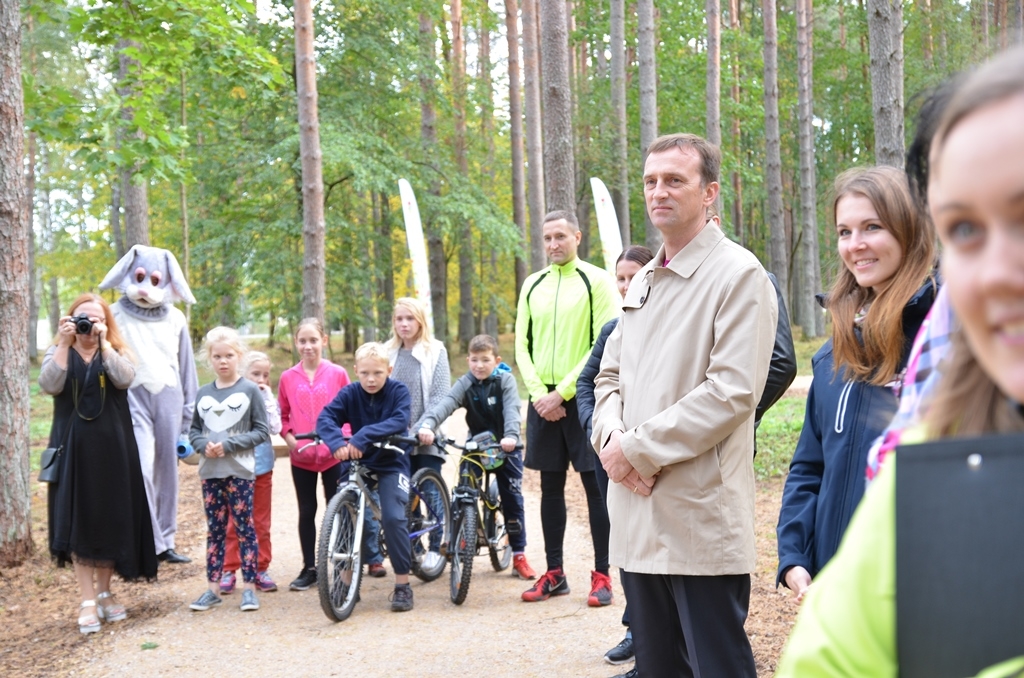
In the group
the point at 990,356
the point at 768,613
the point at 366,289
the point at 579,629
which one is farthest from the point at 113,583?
the point at 366,289

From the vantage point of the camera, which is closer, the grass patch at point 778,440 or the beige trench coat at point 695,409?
the beige trench coat at point 695,409

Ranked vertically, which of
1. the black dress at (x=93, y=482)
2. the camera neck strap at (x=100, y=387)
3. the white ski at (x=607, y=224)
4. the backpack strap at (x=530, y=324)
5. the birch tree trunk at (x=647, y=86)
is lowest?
the black dress at (x=93, y=482)

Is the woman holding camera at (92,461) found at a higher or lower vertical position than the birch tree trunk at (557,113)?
lower

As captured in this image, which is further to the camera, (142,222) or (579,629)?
(142,222)

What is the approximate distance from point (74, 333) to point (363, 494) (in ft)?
6.77

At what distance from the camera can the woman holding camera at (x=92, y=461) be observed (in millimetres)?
6141

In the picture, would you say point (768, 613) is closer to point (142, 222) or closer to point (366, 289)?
point (142, 222)

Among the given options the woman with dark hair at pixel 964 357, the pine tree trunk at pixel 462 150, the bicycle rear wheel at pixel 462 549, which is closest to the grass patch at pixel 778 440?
the bicycle rear wheel at pixel 462 549

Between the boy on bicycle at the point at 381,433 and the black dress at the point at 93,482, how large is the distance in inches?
50.0

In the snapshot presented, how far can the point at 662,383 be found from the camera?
134 inches

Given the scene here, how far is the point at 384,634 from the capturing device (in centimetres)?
595

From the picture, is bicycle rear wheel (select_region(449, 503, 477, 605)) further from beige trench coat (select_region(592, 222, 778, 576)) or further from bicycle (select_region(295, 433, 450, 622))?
beige trench coat (select_region(592, 222, 778, 576))

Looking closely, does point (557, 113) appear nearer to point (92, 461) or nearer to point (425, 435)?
point (425, 435)

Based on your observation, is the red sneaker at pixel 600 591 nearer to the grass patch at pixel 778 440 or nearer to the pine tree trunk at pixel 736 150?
the grass patch at pixel 778 440
